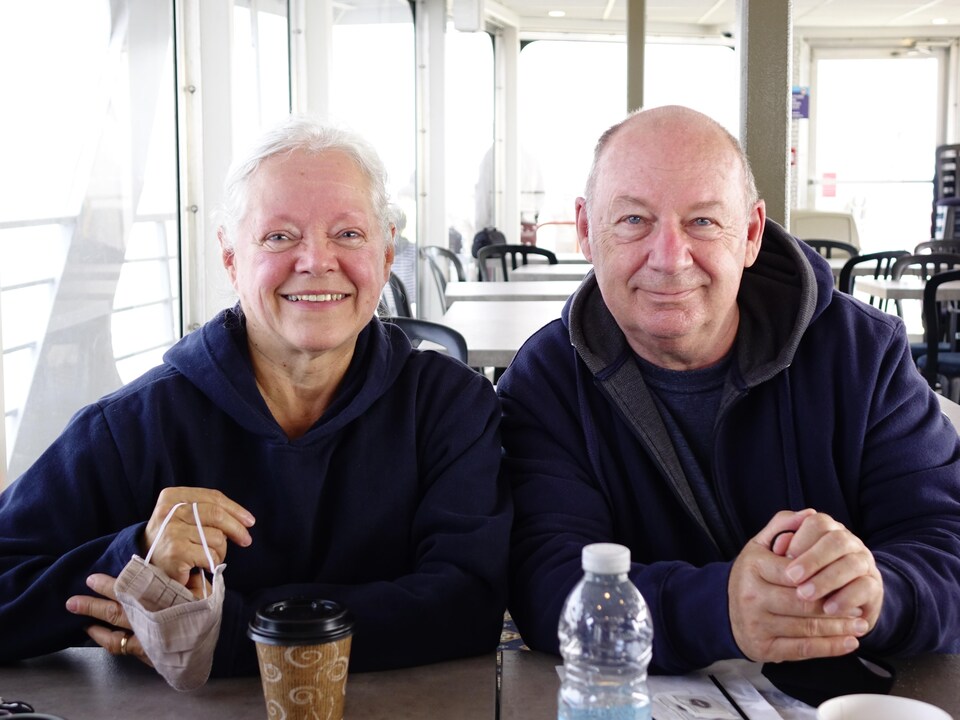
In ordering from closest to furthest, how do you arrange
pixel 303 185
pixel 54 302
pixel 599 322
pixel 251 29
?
1. pixel 303 185
2. pixel 599 322
3. pixel 54 302
4. pixel 251 29

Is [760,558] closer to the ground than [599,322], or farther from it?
closer to the ground

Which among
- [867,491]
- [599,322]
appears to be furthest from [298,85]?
[867,491]

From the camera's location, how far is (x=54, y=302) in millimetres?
2883

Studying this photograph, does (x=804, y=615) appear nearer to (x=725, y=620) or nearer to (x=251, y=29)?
(x=725, y=620)

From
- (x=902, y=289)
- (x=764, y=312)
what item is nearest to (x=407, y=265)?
(x=902, y=289)

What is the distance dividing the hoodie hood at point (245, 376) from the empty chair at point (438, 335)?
4.28ft

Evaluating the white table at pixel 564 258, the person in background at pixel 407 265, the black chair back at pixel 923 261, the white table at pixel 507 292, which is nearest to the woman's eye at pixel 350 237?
the white table at pixel 507 292

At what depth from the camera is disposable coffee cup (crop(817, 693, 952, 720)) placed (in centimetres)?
102

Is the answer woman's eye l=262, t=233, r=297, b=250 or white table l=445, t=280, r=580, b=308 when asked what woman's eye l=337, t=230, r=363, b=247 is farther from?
white table l=445, t=280, r=580, b=308

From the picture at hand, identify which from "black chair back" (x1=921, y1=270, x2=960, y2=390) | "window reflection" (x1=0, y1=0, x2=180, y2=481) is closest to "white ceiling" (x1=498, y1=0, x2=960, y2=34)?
"black chair back" (x1=921, y1=270, x2=960, y2=390)

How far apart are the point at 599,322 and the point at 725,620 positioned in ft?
1.94

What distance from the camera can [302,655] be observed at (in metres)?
0.99

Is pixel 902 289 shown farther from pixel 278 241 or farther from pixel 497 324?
pixel 278 241

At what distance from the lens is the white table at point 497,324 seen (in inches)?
122
